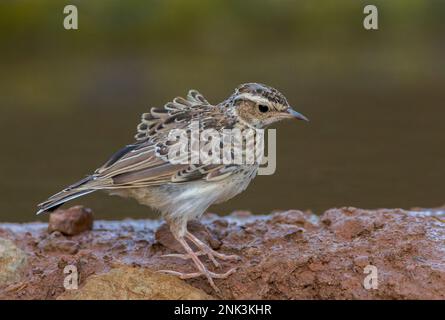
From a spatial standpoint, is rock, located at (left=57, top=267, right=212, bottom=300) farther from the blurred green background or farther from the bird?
the blurred green background

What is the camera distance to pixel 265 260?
329 inches

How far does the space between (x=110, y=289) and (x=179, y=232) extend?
103cm

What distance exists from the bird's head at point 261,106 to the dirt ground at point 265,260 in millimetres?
1249

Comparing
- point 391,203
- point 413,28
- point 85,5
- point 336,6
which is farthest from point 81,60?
point 391,203

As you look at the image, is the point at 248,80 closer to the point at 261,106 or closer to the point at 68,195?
the point at 261,106

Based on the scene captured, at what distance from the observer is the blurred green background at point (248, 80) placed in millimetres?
13016

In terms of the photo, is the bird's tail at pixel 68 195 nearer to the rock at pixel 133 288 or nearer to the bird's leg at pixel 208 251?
the rock at pixel 133 288

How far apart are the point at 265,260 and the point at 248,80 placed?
11.2m

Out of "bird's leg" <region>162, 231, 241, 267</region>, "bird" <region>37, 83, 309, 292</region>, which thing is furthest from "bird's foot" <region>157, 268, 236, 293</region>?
"bird's leg" <region>162, 231, 241, 267</region>

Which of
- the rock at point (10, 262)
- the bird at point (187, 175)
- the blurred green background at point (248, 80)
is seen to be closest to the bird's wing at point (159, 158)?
the bird at point (187, 175)

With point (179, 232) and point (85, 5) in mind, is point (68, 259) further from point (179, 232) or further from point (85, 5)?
point (85, 5)

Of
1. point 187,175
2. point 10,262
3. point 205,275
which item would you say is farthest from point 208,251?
point 10,262

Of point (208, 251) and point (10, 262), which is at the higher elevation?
point (208, 251)

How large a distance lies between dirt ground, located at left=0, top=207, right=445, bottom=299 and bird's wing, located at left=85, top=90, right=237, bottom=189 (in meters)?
0.84
